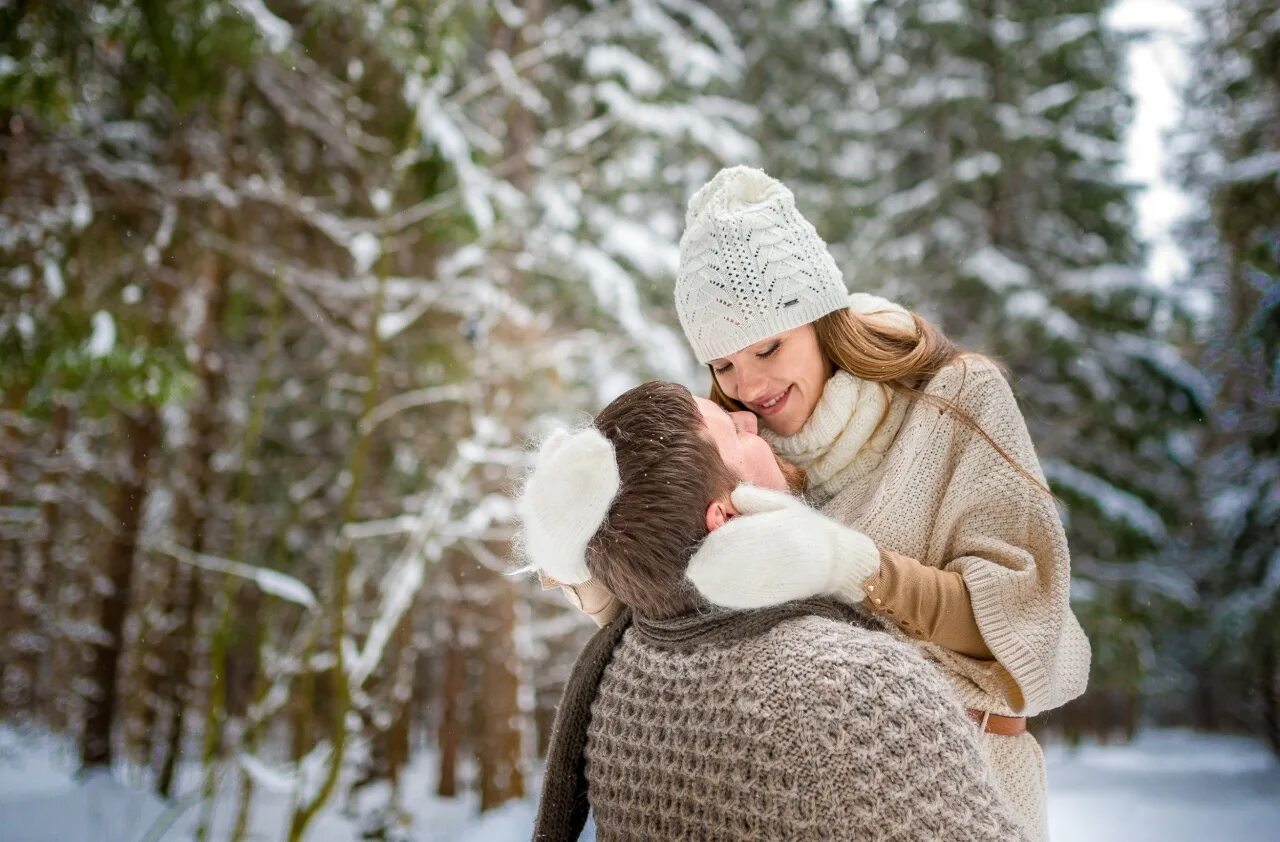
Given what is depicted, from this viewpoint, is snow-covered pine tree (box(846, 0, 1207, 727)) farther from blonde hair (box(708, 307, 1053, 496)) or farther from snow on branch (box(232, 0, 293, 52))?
blonde hair (box(708, 307, 1053, 496))

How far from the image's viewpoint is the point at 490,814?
8.49 metres

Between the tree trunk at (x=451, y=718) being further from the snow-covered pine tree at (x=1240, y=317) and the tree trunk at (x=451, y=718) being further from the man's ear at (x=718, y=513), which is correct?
the man's ear at (x=718, y=513)

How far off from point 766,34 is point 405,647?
30.7ft

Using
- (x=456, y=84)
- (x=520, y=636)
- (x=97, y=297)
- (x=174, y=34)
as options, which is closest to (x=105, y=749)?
(x=520, y=636)

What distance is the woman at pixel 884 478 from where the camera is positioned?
5.24 ft

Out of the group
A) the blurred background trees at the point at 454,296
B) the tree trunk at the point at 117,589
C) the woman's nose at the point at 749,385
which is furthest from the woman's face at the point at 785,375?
the tree trunk at the point at 117,589

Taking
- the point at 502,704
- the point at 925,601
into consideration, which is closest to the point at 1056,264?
the point at 502,704

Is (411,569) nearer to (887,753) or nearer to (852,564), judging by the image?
(852,564)

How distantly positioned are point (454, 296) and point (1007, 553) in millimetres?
6434

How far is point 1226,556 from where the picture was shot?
420 inches

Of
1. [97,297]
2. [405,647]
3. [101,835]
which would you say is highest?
[97,297]

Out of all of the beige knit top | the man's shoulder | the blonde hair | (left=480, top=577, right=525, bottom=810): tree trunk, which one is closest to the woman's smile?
the blonde hair

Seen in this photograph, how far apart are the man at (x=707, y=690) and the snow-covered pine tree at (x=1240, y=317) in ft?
21.2

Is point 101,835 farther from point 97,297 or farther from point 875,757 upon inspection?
point 875,757
